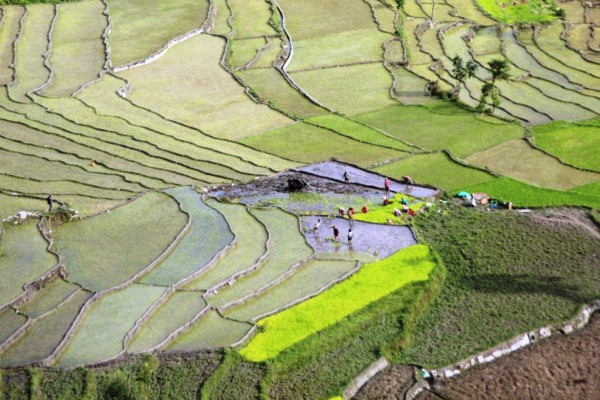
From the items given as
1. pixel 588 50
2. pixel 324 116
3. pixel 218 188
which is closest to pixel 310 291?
pixel 218 188

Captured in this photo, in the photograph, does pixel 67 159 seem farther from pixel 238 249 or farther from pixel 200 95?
pixel 238 249

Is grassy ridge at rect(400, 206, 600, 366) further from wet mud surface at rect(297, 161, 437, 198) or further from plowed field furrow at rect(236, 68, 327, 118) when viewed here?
plowed field furrow at rect(236, 68, 327, 118)

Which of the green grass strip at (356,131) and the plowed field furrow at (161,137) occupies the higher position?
the plowed field furrow at (161,137)

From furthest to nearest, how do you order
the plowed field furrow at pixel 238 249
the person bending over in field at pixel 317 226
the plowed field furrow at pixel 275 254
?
the person bending over in field at pixel 317 226, the plowed field furrow at pixel 238 249, the plowed field furrow at pixel 275 254

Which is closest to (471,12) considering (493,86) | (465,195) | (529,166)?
(493,86)

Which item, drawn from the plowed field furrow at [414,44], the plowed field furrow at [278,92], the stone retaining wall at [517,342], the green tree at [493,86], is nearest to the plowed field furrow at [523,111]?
the green tree at [493,86]

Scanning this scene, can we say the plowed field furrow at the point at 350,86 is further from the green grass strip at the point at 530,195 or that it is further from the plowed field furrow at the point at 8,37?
the plowed field furrow at the point at 8,37

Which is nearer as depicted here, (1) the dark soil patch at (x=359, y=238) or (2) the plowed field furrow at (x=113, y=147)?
(1) the dark soil patch at (x=359, y=238)

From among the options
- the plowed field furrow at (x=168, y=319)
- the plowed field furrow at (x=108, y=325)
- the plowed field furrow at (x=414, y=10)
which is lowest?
the plowed field furrow at (x=414, y=10)
